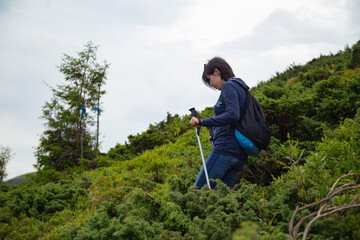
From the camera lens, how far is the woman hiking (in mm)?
2930

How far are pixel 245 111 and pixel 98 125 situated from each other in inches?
532

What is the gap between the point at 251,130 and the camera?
9.78 ft

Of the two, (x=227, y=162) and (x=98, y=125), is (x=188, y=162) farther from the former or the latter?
(x=98, y=125)

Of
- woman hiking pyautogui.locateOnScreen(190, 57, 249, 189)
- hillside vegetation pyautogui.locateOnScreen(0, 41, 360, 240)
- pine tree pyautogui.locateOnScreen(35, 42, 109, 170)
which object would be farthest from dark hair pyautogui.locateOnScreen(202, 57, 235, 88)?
pine tree pyautogui.locateOnScreen(35, 42, 109, 170)

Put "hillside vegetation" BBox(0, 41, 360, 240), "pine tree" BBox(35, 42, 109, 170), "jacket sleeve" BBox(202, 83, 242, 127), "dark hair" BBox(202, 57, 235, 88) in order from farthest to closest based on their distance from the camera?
"pine tree" BBox(35, 42, 109, 170)
"dark hair" BBox(202, 57, 235, 88)
"jacket sleeve" BBox(202, 83, 242, 127)
"hillside vegetation" BBox(0, 41, 360, 240)

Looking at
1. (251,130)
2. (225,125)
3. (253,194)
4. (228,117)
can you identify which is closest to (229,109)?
(228,117)

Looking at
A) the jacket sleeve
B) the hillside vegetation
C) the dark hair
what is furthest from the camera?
the dark hair

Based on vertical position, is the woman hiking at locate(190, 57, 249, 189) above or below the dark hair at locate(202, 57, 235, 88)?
below

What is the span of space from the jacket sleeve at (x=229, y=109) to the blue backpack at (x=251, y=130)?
0.16m

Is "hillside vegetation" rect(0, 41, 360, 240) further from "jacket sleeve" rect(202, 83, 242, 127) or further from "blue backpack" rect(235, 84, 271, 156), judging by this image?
"jacket sleeve" rect(202, 83, 242, 127)

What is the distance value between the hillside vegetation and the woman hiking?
28cm

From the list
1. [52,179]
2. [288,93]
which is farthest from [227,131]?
[52,179]

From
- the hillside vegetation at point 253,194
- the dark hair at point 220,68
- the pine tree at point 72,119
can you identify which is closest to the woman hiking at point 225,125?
the dark hair at point 220,68

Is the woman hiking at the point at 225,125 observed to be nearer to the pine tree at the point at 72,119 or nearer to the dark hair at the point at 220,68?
the dark hair at the point at 220,68
